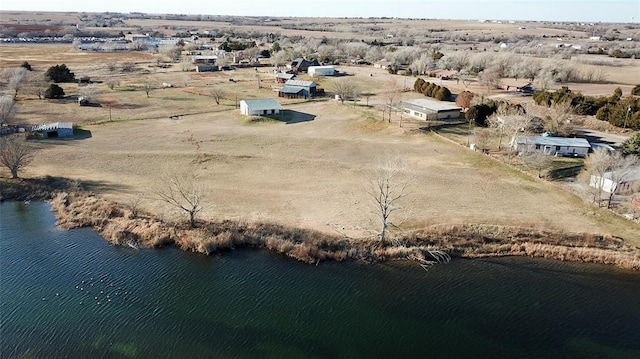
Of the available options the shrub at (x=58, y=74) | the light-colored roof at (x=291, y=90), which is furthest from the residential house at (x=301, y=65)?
the shrub at (x=58, y=74)

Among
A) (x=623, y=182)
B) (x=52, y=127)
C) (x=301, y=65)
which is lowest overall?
(x=52, y=127)

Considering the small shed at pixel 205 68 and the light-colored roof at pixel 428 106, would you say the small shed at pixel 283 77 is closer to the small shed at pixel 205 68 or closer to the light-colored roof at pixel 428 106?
the small shed at pixel 205 68

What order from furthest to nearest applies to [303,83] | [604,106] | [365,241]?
[303,83]
[604,106]
[365,241]

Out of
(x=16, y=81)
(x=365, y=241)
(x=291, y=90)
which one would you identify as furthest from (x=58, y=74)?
(x=365, y=241)

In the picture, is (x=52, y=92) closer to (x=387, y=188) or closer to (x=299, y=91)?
(x=299, y=91)

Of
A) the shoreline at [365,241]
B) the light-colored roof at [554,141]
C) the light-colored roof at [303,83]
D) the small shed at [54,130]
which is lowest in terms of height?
the shoreline at [365,241]

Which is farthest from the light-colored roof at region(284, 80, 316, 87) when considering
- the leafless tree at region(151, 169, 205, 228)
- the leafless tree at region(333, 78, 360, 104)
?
the leafless tree at region(151, 169, 205, 228)

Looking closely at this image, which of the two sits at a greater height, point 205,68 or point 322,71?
point 322,71
